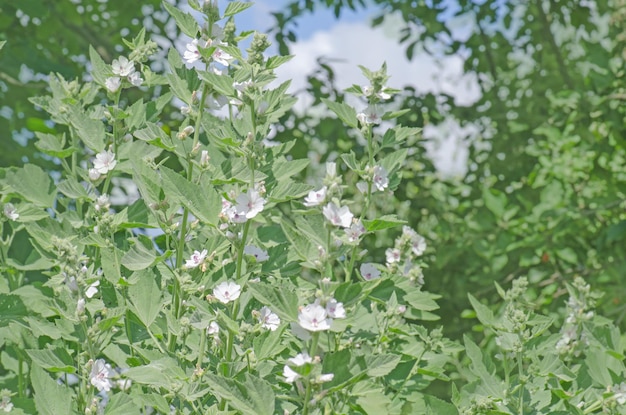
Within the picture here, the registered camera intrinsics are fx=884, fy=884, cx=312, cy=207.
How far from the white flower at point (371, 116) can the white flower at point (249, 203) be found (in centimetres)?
26

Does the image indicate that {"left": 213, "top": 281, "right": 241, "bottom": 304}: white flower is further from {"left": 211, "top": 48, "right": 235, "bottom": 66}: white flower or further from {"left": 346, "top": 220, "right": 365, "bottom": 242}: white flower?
{"left": 211, "top": 48, "right": 235, "bottom": 66}: white flower

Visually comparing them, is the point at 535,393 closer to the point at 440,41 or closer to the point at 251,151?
the point at 251,151

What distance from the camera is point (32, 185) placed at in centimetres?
183

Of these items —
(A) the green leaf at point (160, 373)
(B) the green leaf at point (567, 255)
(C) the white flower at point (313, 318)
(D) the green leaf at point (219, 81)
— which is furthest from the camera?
(B) the green leaf at point (567, 255)

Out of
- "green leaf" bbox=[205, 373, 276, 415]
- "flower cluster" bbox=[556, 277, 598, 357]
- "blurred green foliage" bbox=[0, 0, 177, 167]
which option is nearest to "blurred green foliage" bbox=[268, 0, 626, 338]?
"blurred green foliage" bbox=[0, 0, 177, 167]

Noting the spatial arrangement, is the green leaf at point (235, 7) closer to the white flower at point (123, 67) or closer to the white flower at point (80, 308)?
the white flower at point (123, 67)

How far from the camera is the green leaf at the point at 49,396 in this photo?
134cm

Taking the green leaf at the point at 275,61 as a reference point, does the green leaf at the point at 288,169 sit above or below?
below

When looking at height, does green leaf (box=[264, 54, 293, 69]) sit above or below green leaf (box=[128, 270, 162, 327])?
above

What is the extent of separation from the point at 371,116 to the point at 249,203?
0.95ft

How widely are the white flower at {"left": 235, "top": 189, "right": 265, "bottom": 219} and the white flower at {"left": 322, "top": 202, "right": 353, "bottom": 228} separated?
166 millimetres

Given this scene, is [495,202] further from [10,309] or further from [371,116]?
[10,309]

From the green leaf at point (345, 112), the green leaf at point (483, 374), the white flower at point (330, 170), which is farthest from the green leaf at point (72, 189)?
the green leaf at point (483, 374)

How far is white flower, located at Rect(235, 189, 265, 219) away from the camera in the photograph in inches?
52.6
